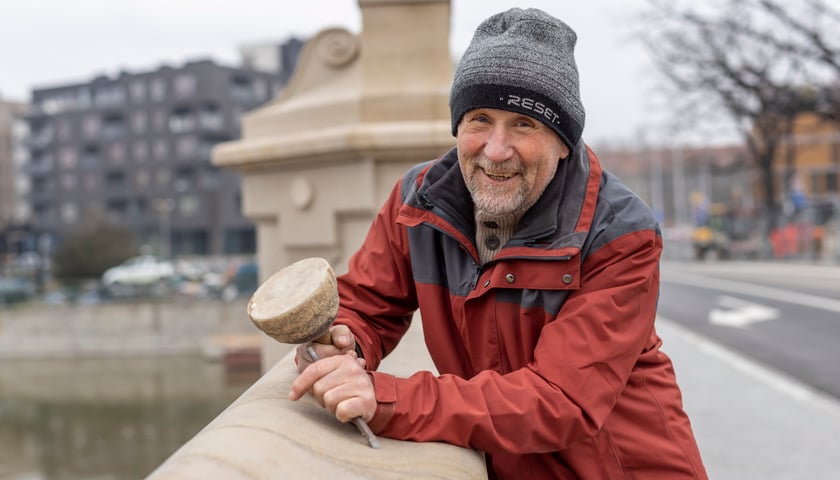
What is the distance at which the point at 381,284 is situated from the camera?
2092 millimetres

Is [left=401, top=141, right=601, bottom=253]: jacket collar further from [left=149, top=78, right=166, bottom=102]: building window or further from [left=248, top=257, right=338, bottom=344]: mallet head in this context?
[left=149, top=78, right=166, bottom=102]: building window

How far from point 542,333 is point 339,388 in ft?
1.48

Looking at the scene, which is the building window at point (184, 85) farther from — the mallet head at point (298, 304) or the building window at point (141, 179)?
the mallet head at point (298, 304)

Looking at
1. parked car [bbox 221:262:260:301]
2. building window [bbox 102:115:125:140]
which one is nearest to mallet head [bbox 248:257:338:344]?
parked car [bbox 221:262:260:301]

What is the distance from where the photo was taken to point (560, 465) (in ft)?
5.86

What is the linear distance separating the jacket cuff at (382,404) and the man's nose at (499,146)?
57cm

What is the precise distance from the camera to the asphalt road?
6219 mm

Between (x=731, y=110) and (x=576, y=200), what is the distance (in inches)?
1025

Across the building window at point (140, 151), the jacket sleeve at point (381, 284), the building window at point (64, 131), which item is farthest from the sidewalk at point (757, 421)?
the building window at point (64, 131)

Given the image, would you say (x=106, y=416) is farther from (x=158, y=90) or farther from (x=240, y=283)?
(x=158, y=90)

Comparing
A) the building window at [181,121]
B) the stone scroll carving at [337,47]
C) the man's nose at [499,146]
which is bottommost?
the man's nose at [499,146]

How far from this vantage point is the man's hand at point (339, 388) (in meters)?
1.53

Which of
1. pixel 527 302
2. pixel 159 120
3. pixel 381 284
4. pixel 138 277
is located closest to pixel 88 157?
pixel 159 120

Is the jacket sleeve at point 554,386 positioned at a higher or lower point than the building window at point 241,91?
lower
